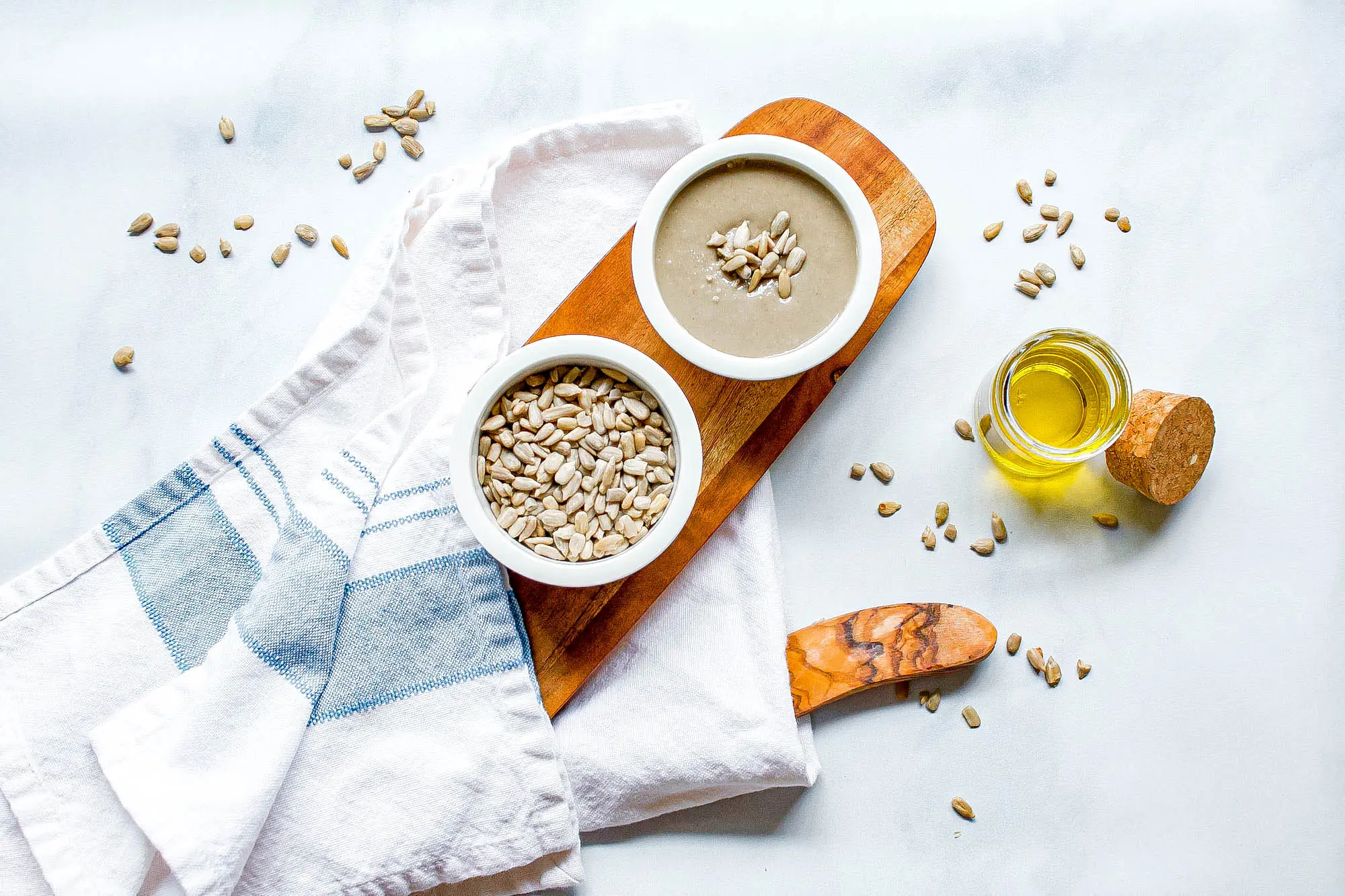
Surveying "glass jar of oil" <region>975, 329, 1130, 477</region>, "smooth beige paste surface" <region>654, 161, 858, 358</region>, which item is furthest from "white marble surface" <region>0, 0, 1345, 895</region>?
"smooth beige paste surface" <region>654, 161, 858, 358</region>

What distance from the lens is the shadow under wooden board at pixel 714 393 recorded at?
1.11 m

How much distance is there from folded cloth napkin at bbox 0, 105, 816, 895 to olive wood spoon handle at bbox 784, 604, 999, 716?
0.17ft

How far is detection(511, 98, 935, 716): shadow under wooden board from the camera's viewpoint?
3.65ft

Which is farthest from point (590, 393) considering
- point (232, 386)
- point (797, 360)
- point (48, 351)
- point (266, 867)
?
point (48, 351)

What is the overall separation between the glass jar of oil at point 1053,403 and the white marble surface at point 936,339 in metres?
0.06

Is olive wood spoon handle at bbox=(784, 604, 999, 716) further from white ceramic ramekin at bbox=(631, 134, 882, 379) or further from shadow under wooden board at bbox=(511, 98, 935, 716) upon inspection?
white ceramic ramekin at bbox=(631, 134, 882, 379)

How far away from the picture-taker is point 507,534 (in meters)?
1.03

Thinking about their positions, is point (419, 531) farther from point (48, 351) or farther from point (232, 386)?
point (48, 351)

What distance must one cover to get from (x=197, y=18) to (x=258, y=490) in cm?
70

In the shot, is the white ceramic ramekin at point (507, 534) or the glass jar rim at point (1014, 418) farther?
the glass jar rim at point (1014, 418)

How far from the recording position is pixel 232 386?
1.24 metres

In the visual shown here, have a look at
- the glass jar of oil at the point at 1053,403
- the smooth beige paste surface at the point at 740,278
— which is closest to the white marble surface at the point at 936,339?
the glass jar of oil at the point at 1053,403

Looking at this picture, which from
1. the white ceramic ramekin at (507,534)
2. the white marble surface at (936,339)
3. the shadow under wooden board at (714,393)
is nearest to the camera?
the white ceramic ramekin at (507,534)

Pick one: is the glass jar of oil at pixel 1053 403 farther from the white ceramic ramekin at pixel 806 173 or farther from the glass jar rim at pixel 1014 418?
the white ceramic ramekin at pixel 806 173
